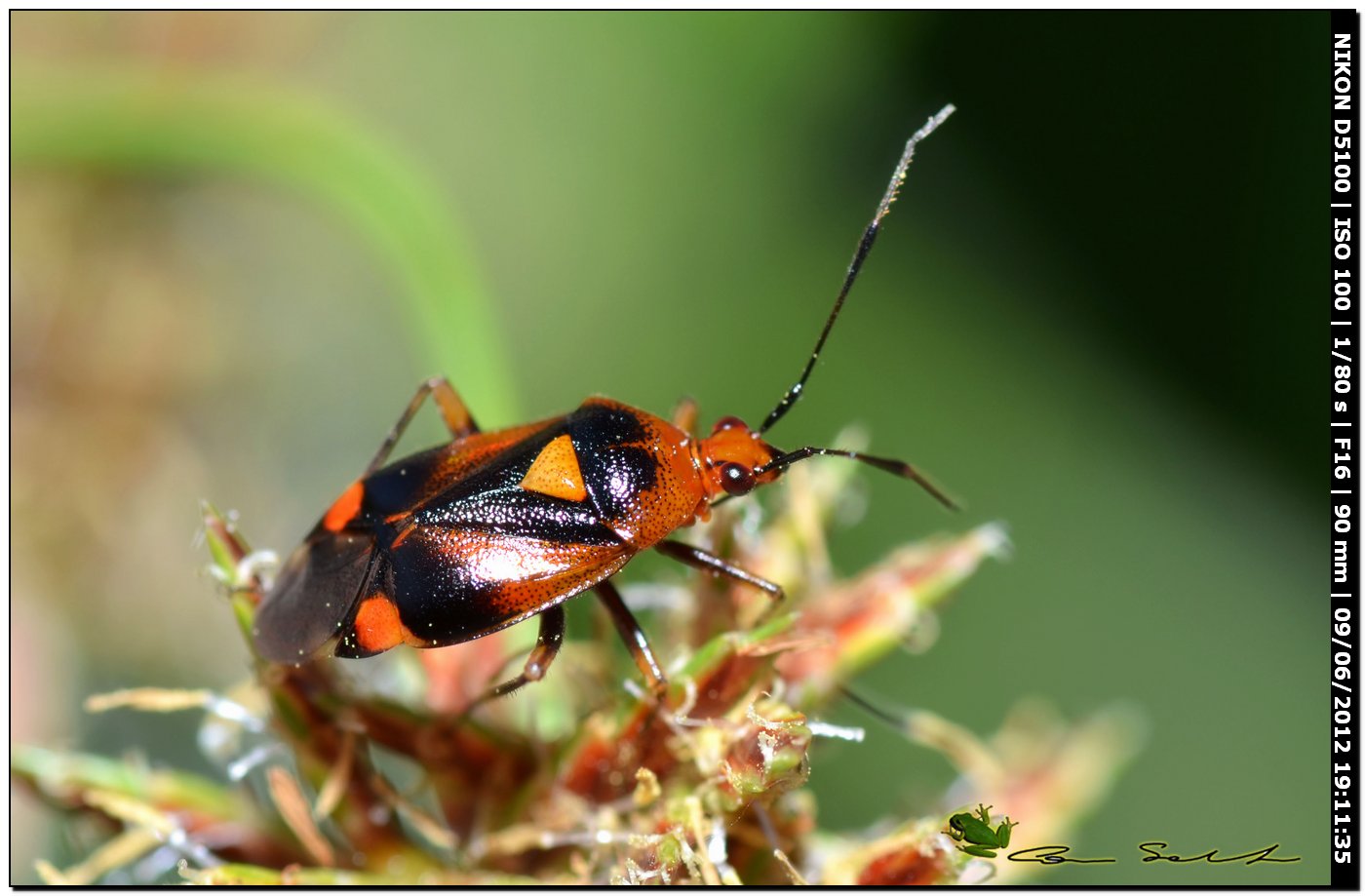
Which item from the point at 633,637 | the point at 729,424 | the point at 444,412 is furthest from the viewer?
the point at 444,412

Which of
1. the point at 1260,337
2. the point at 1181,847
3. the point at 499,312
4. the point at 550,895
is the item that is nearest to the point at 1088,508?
the point at 1260,337

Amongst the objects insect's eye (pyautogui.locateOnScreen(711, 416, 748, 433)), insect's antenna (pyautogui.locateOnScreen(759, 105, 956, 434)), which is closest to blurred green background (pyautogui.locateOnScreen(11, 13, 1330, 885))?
insect's eye (pyautogui.locateOnScreen(711, 416, 748, 433))

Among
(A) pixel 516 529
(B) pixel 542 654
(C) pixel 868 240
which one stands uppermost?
(C) pixel 868 240

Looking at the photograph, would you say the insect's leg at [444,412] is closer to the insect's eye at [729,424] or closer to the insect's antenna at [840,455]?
the insect's eye at [729,424]

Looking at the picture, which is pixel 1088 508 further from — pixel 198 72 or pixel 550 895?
pixel 198 72

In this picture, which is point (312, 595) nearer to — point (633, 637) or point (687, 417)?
point (633, 637)

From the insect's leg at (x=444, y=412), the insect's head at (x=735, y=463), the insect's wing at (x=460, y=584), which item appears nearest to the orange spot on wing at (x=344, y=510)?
the insect's wing at (x=460, y=584)
